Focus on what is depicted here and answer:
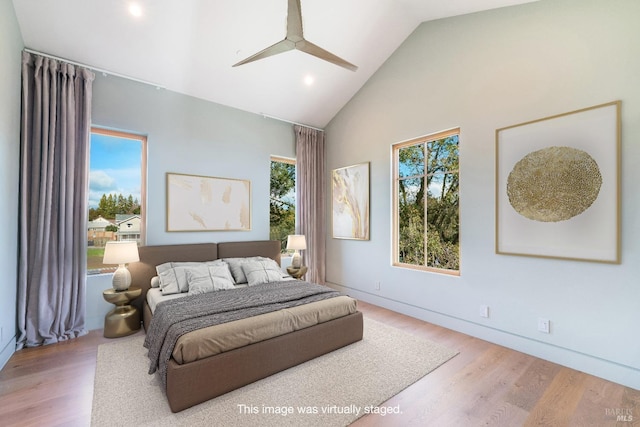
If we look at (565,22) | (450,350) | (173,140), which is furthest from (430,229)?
(173,140)

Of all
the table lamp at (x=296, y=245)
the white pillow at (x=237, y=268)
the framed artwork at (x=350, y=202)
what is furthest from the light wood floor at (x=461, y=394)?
the table lamp at (x=296, y=245)

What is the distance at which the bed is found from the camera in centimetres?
199

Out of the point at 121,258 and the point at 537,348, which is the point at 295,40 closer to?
the point at 121,258

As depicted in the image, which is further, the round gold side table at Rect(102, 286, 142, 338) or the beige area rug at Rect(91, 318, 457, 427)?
the round gold side table at Rect(102, 286, 142, 338)

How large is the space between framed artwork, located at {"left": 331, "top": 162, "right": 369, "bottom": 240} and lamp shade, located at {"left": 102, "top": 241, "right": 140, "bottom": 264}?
10.4ft

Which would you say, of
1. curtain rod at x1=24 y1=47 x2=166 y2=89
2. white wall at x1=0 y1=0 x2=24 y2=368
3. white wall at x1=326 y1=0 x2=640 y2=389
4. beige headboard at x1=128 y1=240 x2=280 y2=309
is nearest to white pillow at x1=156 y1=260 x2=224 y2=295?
beige headboard at x1=128 y1=240 x2=280 y2=309

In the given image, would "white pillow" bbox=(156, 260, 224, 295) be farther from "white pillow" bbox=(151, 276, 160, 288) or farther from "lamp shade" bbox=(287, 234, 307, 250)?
"lamp shade" bbox=(287, 234, 307, 250)

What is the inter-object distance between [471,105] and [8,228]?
5022 millimetres

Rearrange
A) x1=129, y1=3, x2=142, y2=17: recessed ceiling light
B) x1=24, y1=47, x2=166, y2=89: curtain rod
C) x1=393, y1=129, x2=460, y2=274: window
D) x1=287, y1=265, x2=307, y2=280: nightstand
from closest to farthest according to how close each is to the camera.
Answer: x1=129, y1=3, x2=142, y2=17: recessed ceiling light < x1=24, y1=47, x2=166, y2=89: curtain rod < x1=393, y1=129, x2=460, y2=274: window < x1=287, y1=265, x2=307, y2=280: nightstand

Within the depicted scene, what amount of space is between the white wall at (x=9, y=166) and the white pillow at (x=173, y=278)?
4.15ft

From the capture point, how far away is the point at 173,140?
395cm

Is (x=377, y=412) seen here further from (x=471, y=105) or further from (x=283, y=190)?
(x=283, y=190)

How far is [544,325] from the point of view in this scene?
2.77m

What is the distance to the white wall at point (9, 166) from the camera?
2.45m
